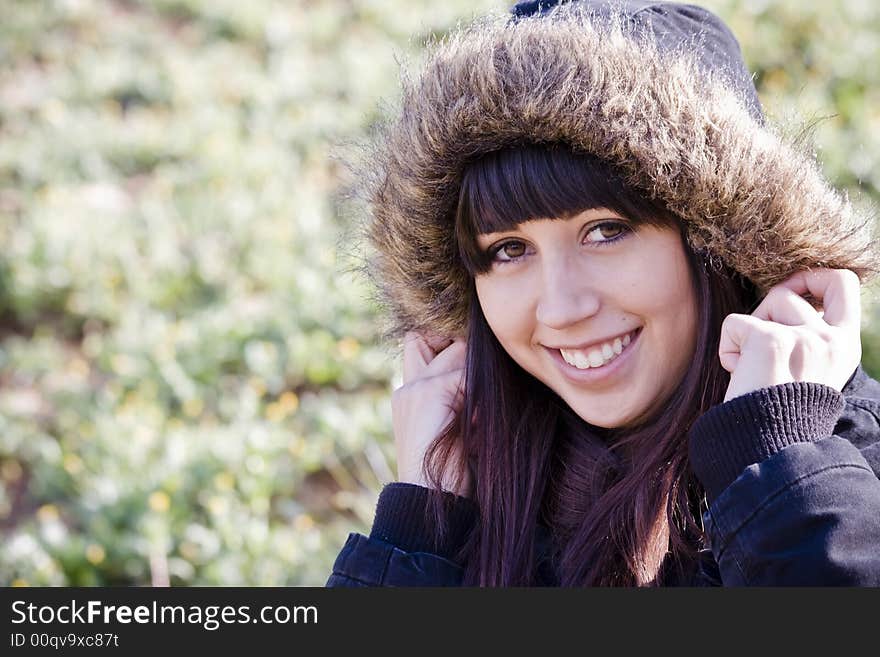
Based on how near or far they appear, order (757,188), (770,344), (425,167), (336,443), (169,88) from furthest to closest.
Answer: (169,88) < (336,443) < (425,167) < (757,188) < (770,344)

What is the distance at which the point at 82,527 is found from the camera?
4773mm

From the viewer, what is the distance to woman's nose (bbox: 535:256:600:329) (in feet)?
7.61

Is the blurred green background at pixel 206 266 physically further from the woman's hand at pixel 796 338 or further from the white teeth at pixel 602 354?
the white teeth at pixel 602 354

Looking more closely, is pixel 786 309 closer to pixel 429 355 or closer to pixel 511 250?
pixel 511 250

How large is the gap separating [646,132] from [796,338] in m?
0.54

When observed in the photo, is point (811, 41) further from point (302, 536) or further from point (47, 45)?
point (47, 45)

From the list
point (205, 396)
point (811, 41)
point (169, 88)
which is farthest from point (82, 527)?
point (811, 41)

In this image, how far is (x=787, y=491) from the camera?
199cm

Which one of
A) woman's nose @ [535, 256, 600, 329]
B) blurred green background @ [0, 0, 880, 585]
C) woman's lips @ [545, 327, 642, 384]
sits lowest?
woman's lips @ [545, 327, 642, 384]

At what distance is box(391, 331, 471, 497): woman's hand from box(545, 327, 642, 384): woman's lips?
0.42m

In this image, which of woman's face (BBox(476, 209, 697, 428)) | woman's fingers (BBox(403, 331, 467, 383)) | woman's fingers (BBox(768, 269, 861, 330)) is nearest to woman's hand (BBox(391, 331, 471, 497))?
woman's fingers (BBox(403, 331, 467, 383))

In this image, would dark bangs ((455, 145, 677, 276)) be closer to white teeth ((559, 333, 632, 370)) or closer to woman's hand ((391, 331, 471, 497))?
white teeth ((559, 333, 632, 370))

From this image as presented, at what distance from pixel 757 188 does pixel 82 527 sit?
11.7 ft

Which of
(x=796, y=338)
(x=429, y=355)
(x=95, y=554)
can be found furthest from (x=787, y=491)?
(x=95, y=554)
